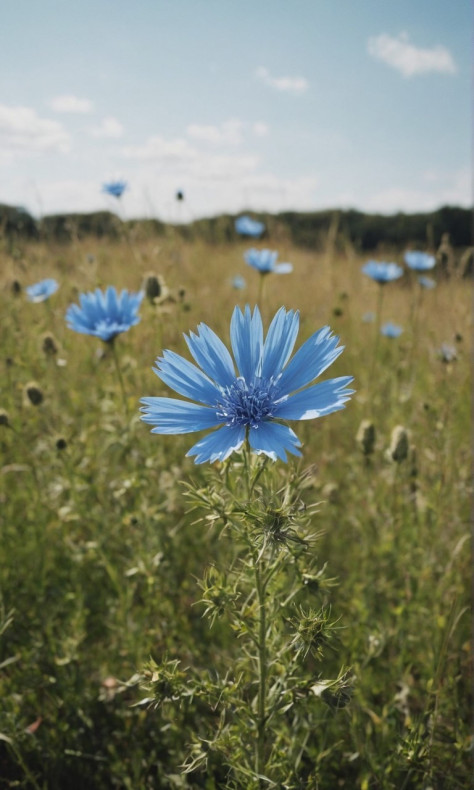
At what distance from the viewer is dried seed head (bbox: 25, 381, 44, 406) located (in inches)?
81.9

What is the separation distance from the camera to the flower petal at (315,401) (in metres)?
0.93

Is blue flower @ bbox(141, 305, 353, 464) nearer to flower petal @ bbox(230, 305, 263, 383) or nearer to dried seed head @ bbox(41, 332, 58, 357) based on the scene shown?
flower petal @ bbox(230, 305, 263, 383)

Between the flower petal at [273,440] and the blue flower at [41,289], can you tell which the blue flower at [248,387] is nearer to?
the flower petal at [273,440]

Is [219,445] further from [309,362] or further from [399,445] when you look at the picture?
[399,445]

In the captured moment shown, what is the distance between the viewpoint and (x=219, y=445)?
973 mm

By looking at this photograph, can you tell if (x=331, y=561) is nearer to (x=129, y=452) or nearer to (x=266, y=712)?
(x=129, y=452)

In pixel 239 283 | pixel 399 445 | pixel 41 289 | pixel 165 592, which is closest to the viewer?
pixel 399 445

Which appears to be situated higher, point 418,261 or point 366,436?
point 418,261

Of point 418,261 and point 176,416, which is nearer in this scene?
point 176,416

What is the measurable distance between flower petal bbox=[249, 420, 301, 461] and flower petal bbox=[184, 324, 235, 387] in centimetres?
16

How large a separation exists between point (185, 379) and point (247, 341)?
5.9 inches

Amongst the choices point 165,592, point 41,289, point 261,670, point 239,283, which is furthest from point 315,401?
point 239,283

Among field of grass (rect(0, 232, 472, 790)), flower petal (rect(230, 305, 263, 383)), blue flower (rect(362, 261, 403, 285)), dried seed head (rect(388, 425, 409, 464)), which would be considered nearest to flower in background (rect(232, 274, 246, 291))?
blue flower (rect(362, 261, 403, 285))

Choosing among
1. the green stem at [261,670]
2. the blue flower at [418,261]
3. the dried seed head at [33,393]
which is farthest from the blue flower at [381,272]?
the green stem at [261,670]
